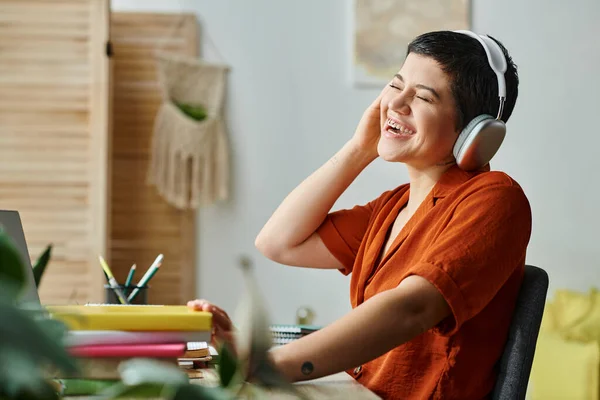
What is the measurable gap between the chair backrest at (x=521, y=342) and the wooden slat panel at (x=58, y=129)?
2.30m

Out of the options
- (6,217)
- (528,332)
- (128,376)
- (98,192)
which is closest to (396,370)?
(528,332)

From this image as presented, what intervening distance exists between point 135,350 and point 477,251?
0.44m

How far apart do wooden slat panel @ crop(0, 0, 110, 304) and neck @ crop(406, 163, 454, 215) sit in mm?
2069

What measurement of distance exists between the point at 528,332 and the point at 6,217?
0.74 metres

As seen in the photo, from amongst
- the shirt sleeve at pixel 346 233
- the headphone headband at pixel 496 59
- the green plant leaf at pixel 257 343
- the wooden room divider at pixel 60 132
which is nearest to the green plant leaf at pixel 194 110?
the wooden room divider at pixel 60 132

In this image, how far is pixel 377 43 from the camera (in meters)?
3.64

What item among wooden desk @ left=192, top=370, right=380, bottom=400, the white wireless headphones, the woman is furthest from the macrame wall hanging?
wooden desk @ left=192, top=370, right=380, bottom=400

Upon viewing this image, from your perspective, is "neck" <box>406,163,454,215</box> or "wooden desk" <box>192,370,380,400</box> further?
"neck" <box>406,163,454,215</box>

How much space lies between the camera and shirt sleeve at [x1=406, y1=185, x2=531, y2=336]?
97 centimetres

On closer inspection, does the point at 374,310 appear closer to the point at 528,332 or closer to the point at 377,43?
the point at 528,332

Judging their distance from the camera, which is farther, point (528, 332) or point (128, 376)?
point (528, 332)

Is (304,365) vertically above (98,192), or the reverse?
(304,365)

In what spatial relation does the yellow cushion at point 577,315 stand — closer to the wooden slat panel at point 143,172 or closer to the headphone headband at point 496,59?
the wooden slat panel at point 143,172

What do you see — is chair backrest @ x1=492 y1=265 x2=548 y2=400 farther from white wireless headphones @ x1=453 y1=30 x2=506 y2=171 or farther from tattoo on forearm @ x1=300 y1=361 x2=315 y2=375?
tattoo on forearm @ x1=300 y1=361 x2=315 y2=375
